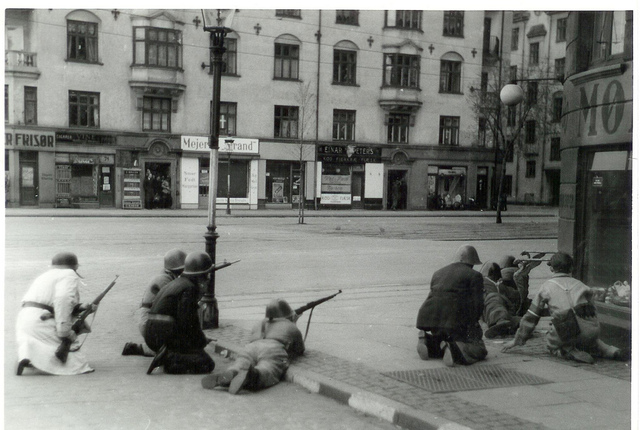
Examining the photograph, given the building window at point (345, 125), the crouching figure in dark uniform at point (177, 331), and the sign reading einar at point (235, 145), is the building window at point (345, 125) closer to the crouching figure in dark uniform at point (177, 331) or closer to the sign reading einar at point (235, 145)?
the sign reading einar at point (235, 145)

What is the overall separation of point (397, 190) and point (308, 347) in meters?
28.0

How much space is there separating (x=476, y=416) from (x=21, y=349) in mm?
4299

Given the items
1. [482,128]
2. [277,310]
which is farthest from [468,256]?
[482,128]

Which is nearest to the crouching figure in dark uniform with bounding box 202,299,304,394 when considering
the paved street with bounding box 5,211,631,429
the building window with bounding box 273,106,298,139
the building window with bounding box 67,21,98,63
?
the paved street with bounding box 5,211,631,429

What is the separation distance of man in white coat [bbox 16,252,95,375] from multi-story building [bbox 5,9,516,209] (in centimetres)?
1054

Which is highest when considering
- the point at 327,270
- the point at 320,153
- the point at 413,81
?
the point at 413,81

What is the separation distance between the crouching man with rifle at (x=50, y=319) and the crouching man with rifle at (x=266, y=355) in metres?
1.46

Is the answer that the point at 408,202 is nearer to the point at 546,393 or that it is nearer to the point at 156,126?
the point at 156,126

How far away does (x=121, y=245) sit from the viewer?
17234 mm

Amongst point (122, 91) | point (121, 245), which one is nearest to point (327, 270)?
point (121, 245)

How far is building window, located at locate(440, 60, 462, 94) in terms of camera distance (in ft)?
77.4

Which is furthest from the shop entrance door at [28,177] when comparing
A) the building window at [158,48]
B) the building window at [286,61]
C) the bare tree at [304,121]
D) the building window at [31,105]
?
the bare tree at [304,121]

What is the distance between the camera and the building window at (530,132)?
71.0ft

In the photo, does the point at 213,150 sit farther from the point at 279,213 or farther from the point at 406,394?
the point at 279,213
